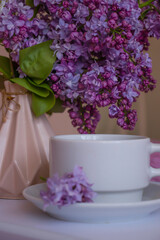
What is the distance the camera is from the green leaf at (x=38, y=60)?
2.01ft

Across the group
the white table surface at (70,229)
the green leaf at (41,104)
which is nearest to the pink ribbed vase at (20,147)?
the green leaf at (41,104)

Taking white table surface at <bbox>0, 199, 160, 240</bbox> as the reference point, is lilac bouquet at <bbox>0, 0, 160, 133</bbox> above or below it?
above

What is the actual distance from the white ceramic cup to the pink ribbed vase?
0.16m

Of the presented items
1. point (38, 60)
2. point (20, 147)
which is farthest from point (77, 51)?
point (20, 147)

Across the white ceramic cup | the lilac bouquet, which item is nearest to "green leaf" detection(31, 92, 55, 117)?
the lilac bouquet

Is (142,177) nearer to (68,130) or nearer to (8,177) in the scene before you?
(8,177)

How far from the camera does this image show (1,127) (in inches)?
25.7

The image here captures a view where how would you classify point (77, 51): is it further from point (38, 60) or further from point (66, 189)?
point (66, 189)

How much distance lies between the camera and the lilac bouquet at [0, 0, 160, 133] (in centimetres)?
57

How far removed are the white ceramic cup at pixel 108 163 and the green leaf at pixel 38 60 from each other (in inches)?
6.9

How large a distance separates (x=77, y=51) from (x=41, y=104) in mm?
111

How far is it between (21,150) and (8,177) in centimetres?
5

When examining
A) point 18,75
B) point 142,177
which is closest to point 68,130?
point 18,75

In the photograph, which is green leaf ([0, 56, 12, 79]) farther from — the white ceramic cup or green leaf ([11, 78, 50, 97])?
the white ceramic cup
